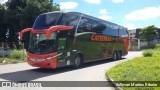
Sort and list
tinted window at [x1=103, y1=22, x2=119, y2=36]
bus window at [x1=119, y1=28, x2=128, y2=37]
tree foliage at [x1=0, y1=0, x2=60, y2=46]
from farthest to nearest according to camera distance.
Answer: tree foliage at [x1=0, y1=0, x2=60, y2=46]
bus window at [x1=119, y1=28, x2=128, y2=37]
tinted window at [x1=103, y1=22, x2=119, y2=36]

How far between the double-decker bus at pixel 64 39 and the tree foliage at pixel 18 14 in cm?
1998

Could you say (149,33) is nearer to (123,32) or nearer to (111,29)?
(123,32)

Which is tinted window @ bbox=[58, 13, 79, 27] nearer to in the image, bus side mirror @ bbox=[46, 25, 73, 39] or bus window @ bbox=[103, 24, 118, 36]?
bus side mirror @ bbox=[46, 25, 73, 39]

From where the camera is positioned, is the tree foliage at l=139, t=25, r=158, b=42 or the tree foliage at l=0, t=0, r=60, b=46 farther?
the tree foliage at l=139, t=25, r=158, b=42

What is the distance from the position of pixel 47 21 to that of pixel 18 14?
26.7 meters

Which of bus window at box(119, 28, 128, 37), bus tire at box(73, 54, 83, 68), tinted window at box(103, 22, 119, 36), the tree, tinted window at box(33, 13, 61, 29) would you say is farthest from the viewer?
the tree

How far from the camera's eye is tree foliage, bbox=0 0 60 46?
39.8 m

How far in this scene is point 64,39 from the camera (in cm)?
1625

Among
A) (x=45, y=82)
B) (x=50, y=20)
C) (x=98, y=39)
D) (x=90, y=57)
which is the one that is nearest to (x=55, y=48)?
(x=50, y=20)

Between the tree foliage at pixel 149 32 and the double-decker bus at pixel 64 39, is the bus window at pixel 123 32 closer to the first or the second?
the double-decker bus at pixel 64 39

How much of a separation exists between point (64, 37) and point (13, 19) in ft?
90.8

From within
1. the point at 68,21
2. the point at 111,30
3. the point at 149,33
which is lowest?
the point at 149,33

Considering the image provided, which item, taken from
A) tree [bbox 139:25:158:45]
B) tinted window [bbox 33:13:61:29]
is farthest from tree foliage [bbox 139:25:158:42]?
tinted window [bbox 33:13:61:29]

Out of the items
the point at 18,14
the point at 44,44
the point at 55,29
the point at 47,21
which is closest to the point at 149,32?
the point at 18,14
